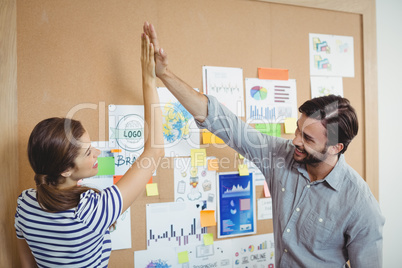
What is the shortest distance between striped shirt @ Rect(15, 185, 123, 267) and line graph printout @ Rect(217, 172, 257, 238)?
0.71 m

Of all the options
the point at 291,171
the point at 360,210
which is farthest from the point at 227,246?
the point at 360,210

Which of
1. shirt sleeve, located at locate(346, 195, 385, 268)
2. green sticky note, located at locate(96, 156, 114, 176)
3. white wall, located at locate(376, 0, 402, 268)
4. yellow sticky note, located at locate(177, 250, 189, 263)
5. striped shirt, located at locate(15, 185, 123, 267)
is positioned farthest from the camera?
white wall, located at locate(376, 0, 402, 268)

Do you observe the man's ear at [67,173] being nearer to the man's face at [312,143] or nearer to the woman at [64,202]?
the woman at [64,202]

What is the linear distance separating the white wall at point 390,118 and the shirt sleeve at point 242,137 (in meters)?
0.95

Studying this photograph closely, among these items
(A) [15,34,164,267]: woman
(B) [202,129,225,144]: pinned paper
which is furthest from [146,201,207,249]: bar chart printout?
(A) [15,34,164,267]: woman

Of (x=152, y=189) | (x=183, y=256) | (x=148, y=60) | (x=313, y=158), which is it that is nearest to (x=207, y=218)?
(x=183, y=256)

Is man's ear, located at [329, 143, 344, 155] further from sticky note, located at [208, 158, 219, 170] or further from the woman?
the woman

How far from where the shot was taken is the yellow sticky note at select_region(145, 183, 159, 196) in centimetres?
133

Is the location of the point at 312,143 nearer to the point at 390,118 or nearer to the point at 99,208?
the point at 99,208

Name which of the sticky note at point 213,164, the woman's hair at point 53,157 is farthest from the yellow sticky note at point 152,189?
the woman's hair at point 53,157

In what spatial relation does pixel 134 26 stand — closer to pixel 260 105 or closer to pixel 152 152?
pixel 152 152

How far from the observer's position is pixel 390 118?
1.80 metres

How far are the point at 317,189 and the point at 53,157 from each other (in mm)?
971

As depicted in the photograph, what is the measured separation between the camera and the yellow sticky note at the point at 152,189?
1326 mm
